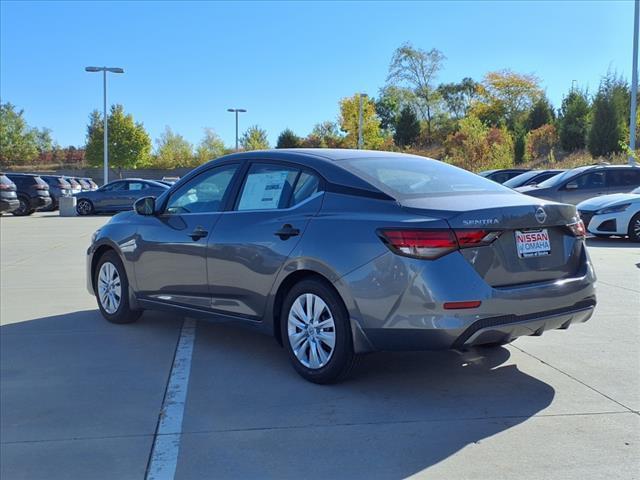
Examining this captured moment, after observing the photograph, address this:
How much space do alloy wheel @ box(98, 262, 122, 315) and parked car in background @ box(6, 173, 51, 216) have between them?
20627mm

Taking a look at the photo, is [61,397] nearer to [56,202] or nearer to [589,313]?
[589,313]

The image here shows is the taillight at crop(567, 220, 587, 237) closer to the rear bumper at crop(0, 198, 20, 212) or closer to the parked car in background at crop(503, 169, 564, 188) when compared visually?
the parked car in background at crop(503, 169, 564, 188)

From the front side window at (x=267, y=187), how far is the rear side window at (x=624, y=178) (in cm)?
1314

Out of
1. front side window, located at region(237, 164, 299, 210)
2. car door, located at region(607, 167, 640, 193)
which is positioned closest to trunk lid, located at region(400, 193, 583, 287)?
front side window, located at region(237, 164, 299, 210)

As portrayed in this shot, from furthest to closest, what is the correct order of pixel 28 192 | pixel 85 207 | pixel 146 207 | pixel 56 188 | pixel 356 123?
1. pixel 356 123
2. pixel 56 188
3. pixel 85 207
4. pixel 28 192
5. pixel 146 207

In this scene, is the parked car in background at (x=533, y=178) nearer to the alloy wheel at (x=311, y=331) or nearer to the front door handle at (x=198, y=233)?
the front door handle at (x=198, y=233)

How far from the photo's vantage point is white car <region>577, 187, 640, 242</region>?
42.3 feet

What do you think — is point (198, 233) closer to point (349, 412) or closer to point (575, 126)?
point (349, 412)

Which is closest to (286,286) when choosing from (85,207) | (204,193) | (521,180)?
(204,193)

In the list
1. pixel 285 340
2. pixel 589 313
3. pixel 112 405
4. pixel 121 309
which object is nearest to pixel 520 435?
pixel 589 313

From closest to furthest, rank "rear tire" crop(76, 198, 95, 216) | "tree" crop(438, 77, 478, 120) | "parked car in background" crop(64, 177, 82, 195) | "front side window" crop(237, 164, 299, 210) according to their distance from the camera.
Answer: "front side window" crop(237, 164, 299, 210), "rear tire" crop(76, 198, 95, 216), "parked car in background" crop(64, 177, 82, 195), "tree" crop(438, 77, 478, 120)

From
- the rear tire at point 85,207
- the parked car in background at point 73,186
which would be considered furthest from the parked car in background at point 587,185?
the parked car in background at point 73,186

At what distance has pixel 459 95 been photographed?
69688 millimetres

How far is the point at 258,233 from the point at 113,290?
2290 millimetres
